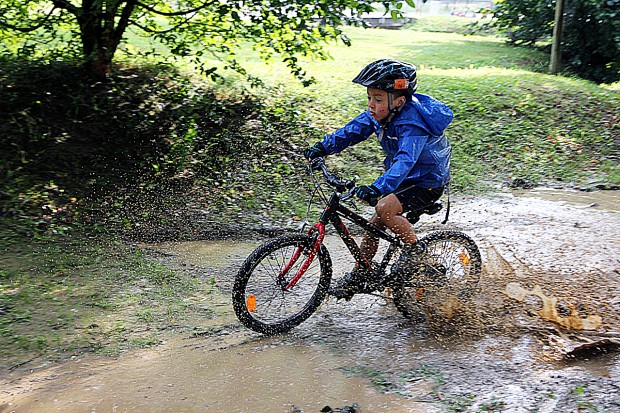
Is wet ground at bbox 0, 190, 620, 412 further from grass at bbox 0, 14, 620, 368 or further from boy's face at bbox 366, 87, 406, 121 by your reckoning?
boy's face at bbox 366, 87, 406, 121

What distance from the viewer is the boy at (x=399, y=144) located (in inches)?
186

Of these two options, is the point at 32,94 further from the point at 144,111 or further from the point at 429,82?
the point at 429,82

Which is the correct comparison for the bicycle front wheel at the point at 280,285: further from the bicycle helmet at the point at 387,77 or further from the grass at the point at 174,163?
the bicycle helmet at the point at 387,77

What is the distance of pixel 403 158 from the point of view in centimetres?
467

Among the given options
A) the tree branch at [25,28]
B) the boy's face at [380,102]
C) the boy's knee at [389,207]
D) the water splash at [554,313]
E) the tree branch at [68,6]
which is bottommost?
the water splash at [554,313]

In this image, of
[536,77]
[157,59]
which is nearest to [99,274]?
[157,59]

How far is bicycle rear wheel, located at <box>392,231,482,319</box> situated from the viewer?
17.0ft

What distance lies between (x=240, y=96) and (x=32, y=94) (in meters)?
3.07

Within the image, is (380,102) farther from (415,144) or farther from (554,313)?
(554,313)

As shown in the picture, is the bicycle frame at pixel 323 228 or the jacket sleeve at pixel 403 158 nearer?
the jacket sleeve at pixel 403 158

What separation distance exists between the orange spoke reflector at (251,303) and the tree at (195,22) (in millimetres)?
4500

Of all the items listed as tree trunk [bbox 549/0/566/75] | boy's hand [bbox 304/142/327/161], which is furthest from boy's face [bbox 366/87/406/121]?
tree trunk [bbox 549/0/566/75]

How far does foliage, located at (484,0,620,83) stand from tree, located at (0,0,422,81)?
30.9ft

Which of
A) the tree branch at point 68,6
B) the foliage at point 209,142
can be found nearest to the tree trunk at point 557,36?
the foliage at point 209,142
